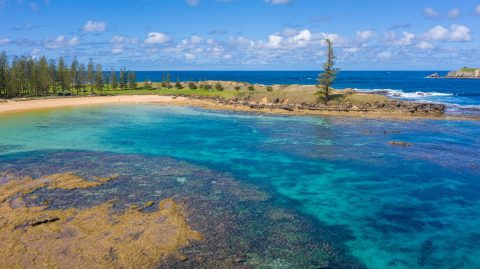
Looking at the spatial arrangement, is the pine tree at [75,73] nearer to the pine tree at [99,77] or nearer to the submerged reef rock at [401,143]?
the pine tree at [99,77]

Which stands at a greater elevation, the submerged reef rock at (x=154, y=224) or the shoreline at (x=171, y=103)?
the shoreline at (x=171, y=103)

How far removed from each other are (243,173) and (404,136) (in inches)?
956

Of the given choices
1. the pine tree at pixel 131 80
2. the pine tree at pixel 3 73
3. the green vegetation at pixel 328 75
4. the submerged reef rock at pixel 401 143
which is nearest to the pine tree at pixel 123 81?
the pine tree at pixel 131 80

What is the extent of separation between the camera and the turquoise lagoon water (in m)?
19.0

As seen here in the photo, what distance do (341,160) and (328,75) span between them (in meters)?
43.1

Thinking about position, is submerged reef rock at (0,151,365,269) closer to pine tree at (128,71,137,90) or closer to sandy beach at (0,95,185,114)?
sandy beach at (0,95,185,114)

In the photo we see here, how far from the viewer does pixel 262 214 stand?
2122cm

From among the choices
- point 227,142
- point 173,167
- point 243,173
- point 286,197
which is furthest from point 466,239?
point 227,142

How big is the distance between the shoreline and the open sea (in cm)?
937

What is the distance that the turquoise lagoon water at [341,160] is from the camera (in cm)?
1900

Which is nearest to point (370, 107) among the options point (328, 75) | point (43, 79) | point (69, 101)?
point (328, 75)

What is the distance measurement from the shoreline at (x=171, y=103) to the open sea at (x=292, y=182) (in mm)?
9372

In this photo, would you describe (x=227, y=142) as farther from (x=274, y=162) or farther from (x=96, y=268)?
(x=96, y=268)

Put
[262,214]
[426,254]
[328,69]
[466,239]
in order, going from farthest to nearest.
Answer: [328,69]
[262,214]
[466,239]
[426,254]
